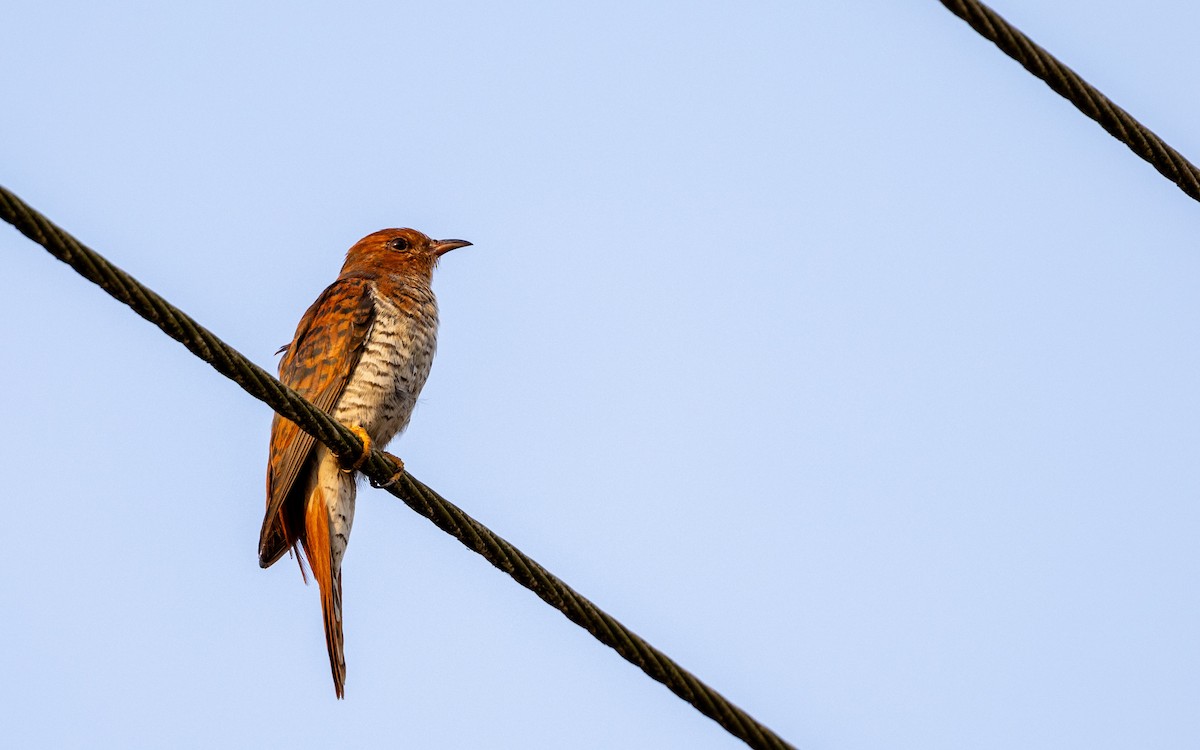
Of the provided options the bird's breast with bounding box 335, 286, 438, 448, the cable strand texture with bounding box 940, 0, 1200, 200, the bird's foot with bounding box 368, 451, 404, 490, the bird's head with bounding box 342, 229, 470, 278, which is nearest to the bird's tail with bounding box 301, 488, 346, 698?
the bird's breast with bounding box 335, 286, 438, 448

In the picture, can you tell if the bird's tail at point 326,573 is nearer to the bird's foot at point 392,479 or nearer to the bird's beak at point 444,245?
the bird's foot at point 392,479

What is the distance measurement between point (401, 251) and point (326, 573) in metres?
2.35

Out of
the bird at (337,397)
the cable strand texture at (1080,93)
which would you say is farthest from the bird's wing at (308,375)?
the cable strand texture at (1080,93)

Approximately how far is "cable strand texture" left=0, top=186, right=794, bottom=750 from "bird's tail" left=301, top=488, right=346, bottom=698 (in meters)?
1.53

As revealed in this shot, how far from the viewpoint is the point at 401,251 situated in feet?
25.4

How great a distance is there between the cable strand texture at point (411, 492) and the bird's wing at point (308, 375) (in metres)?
1.73

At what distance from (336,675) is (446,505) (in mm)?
1787

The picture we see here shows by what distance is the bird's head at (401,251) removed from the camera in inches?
301

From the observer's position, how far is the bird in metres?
5.93

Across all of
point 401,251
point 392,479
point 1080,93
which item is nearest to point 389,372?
point 401,251

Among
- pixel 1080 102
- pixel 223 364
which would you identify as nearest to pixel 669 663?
pixel 223 364

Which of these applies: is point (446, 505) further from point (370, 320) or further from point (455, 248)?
point (455, 248)

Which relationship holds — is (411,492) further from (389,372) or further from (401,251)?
(401,251)

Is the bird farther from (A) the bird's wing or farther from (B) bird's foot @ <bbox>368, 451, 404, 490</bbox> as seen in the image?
(B) bird's foot @ <bbox>368, 451, 404, 490</bbox>
